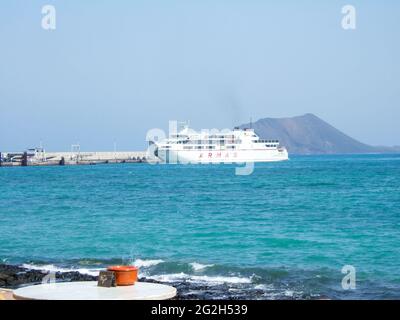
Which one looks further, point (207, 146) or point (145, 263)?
point (207, 146)

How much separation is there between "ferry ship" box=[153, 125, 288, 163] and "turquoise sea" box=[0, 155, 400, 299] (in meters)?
47.7

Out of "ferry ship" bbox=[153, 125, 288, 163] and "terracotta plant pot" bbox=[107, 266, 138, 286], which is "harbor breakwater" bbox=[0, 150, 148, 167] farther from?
"terracotta plant pot" bbox=[107, 266, 138, 286]

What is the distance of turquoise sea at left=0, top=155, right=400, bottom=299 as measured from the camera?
1234 cm

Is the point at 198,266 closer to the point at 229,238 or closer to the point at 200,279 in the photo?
the point at 200,279

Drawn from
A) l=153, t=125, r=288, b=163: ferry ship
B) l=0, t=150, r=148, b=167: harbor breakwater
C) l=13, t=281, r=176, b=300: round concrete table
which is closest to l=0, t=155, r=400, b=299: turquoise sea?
l=13, t=281, r=176, b=300: round concrete table

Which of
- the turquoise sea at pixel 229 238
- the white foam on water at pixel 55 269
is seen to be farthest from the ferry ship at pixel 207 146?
the white foam on water at pixel 55 269

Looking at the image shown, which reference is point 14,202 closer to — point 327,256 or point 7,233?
point 7,233

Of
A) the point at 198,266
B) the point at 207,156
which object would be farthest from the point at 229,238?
the point at 207,156

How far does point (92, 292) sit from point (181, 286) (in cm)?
525

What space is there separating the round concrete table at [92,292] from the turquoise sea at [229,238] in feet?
15.6

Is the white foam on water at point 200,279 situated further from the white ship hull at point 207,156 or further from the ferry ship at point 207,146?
the white ship hull at point 207,156

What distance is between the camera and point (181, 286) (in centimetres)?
1118

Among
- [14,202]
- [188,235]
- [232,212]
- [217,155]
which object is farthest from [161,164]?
[188,235]

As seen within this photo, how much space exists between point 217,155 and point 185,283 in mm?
70239
